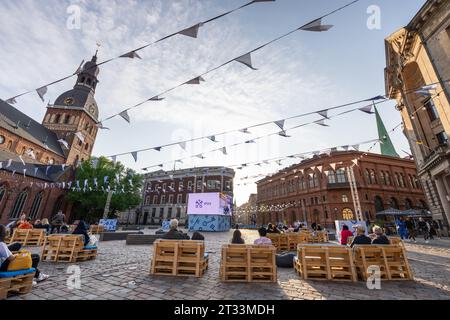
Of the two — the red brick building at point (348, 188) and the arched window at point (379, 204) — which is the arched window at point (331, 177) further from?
the arched window at point (379, 204)

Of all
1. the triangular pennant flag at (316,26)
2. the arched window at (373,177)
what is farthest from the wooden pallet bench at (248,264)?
the arched window at (373,177)

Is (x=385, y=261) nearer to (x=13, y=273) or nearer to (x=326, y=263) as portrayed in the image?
(x=326, y=263)

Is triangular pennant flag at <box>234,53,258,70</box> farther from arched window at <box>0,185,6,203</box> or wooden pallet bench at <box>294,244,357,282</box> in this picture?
arched window at <box>0,185,6,203</box>

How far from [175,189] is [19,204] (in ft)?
92.3

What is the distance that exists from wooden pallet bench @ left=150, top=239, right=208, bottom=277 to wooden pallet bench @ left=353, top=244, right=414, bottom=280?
13.7 ft

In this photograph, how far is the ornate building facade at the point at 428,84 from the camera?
14102 mm

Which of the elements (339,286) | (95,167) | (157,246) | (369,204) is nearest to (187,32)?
(157,246)

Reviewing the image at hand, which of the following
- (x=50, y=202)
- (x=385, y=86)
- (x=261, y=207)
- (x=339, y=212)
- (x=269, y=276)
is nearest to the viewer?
(x=269, y=276)

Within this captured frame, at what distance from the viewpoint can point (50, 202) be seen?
3009cm

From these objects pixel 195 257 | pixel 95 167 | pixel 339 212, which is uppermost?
pixel 95 167

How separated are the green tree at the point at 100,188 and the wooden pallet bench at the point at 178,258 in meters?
28.2
